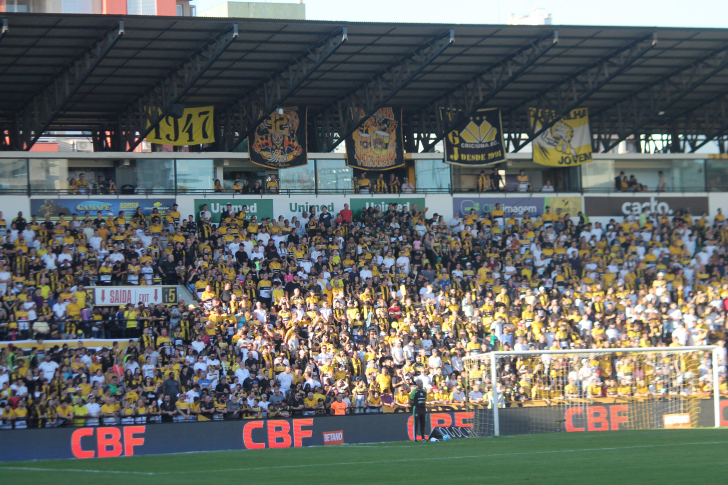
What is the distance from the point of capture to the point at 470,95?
108 feet

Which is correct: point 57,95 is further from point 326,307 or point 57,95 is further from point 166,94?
point 326,307

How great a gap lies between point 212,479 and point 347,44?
→ 19.7 metres

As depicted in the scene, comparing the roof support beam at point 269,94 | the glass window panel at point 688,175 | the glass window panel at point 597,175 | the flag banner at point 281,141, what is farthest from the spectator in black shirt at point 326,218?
the glass window panel at point 688,175

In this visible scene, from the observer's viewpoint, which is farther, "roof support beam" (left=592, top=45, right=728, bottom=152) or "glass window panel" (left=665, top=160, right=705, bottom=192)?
"glass window panel" (left=665, top=160, right=705, bottom=192)

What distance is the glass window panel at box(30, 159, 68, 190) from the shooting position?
3002 centimetres

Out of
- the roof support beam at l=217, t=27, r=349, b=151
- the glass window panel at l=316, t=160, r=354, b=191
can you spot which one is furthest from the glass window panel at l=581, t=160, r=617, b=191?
the roof support beam at l=217, t=27, r=349, b=151

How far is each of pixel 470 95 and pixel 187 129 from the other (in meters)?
11.1

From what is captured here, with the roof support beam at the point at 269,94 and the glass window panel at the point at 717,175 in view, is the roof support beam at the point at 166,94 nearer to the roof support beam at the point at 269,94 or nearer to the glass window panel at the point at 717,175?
the roof support beam at the point at 269,94

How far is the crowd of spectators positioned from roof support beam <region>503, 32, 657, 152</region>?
405 centimetres

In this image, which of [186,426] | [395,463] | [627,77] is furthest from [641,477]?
[627,77]

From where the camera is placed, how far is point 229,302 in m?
24.7

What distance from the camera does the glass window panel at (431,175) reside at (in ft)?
113

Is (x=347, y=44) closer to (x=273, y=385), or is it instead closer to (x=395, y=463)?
(x=273, y=385)

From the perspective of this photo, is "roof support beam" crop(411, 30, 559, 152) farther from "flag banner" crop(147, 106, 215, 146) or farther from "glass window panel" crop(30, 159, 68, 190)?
"glass window panel" crop(30, 159, 68, 190)
